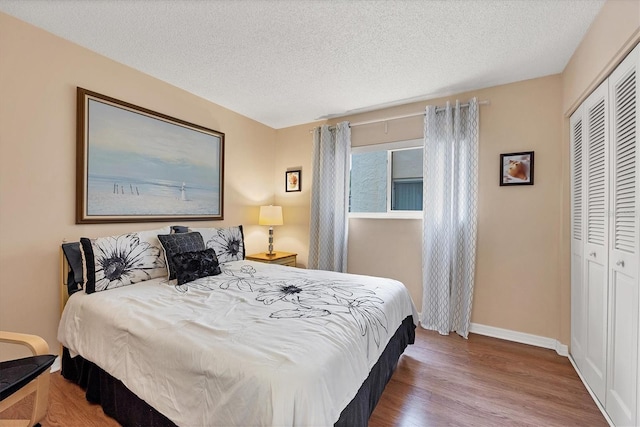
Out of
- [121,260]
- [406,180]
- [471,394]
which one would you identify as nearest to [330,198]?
[406,180]

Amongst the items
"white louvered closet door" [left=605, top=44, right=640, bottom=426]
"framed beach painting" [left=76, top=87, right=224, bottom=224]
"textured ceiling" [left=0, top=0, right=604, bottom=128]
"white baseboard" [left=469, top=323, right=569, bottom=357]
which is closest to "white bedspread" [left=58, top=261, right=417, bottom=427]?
"framed beach painting" [left=76, top=87, right=224, bottom=224]

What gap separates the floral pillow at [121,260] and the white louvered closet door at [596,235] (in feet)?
10.6

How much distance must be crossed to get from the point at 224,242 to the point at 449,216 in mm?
2383

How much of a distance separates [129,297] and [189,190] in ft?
4.74

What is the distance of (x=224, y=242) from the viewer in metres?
2.87

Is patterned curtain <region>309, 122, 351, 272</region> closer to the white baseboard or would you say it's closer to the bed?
the bed

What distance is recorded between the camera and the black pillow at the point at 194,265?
7.15 feet

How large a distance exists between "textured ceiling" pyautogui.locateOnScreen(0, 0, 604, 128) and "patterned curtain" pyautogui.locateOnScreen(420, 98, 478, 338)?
1.36 feet

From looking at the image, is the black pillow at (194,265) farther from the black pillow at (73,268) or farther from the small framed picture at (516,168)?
the small framed picture at (516,168)

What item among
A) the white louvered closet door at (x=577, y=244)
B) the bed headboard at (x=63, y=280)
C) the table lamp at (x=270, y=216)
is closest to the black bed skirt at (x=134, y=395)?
the bed headboard at (x=63, y=280)

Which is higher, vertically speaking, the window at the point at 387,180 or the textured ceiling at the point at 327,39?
the textured ceiling at the point at 327,39

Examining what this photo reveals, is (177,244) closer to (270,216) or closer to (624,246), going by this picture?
(270,216)

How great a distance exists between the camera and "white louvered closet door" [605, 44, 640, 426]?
1379 mm

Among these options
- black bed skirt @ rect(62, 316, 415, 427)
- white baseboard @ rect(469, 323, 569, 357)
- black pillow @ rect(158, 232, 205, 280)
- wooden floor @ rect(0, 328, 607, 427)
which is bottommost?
wooden floor @ rect(0, 328, 607, 427)
